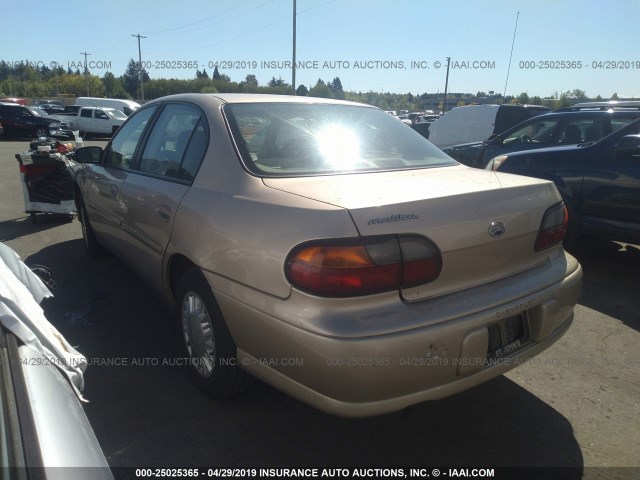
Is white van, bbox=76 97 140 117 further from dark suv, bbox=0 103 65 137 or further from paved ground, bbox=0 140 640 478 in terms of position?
paved ground, bbox=0 140 640 478

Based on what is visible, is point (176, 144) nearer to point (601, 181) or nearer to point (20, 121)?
point (601, 181)

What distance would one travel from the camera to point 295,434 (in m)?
2.51

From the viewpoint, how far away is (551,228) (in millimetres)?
2553

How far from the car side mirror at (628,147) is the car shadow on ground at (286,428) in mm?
2896

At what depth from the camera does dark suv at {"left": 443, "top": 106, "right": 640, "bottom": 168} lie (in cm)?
685

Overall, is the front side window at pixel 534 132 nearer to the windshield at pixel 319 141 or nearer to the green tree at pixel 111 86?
the windshield at pixel 319 141

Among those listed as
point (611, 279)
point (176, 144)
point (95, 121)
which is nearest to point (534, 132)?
point (611, 279)

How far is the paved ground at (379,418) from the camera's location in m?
2.34

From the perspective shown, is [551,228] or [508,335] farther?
[551,228]

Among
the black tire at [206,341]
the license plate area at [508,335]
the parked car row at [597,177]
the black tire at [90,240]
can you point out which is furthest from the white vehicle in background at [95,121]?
the license plate area at [508,335]

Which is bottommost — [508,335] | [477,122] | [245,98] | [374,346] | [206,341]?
[206,341]

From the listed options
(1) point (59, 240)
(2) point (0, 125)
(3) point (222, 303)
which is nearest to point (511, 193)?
(3) point (222, 303)

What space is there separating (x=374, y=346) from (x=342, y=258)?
358 mm

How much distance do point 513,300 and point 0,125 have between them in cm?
2684
